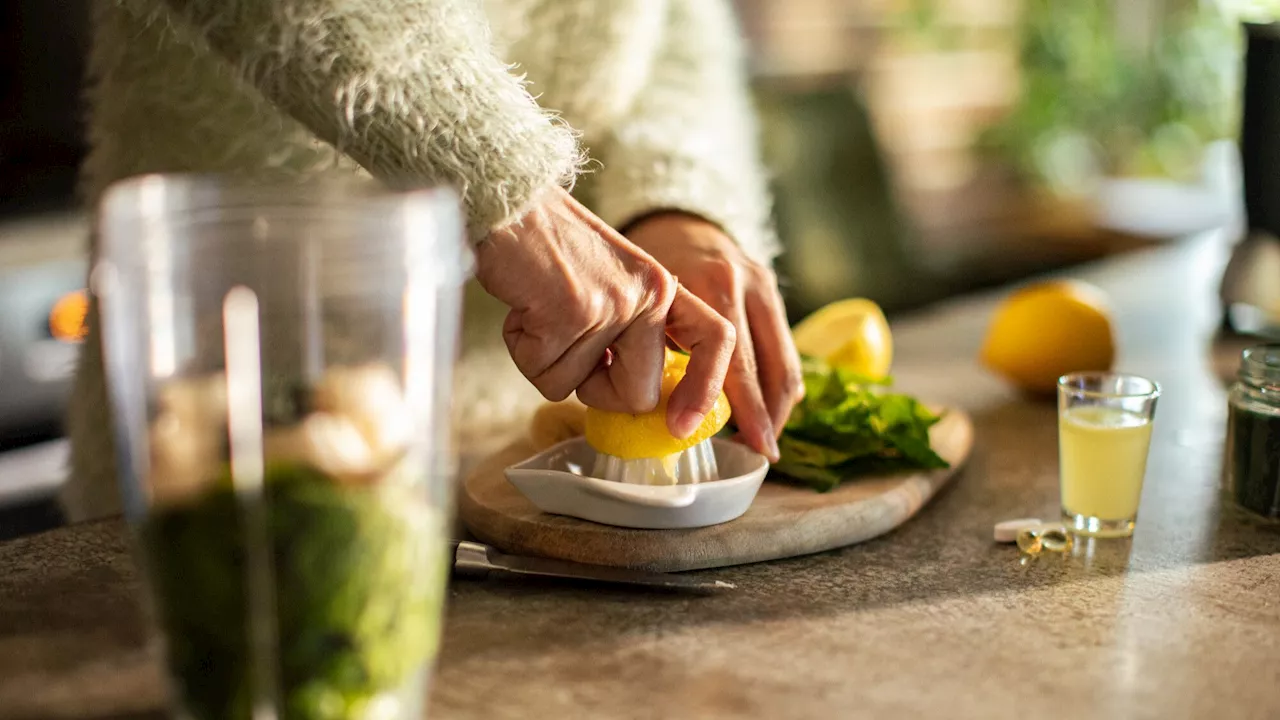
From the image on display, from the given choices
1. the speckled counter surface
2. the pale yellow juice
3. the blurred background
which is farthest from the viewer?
the blurred background

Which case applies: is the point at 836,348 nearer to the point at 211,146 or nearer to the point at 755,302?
the point at 755,302

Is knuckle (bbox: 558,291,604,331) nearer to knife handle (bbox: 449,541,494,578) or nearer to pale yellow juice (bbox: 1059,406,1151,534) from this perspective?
knife handle (bbox: 449,541,494,578)

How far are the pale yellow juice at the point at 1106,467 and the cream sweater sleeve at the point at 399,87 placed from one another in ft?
1.55

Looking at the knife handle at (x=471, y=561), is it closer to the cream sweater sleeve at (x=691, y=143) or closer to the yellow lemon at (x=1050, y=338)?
the cream sweater sleeve at (x=691, y=143)

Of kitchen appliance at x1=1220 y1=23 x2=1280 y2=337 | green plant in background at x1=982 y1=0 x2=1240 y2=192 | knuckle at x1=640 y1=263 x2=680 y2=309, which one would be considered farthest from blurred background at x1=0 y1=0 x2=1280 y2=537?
kitchen appliance at x1=1220 y1=23 x2=1280 y2=337

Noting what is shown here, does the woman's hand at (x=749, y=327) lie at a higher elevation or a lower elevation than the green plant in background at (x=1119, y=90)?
lower

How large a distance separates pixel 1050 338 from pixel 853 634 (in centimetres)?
70

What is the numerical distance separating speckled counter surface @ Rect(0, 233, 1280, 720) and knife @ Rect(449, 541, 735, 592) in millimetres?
11

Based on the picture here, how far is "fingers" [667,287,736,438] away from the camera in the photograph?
2.91ft

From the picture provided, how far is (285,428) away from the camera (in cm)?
56

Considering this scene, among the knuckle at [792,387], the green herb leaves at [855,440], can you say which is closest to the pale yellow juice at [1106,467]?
the green herb leaves at [855,440]

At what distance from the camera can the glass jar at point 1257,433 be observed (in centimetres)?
98

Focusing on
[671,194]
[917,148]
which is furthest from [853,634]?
[917,148]

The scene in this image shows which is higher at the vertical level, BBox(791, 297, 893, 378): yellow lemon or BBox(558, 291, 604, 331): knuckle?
BBox(558, 291, 604, 331): knuckle
